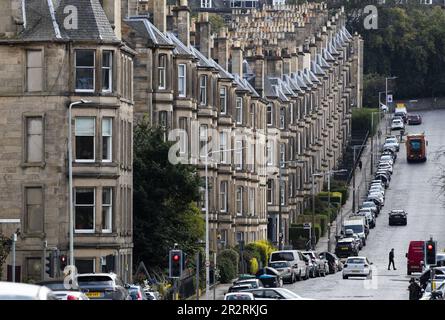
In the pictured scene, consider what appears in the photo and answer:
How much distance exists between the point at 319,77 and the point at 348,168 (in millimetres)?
17513

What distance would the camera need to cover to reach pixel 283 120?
144 metres

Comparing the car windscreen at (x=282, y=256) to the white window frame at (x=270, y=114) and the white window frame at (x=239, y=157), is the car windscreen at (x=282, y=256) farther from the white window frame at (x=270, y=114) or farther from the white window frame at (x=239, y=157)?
the white window frame at (x=270, y=114)

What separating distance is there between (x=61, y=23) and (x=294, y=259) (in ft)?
78.4

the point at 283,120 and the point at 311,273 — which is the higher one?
the point at 283,120

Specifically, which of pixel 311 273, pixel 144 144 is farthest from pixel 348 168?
pixel 144 144

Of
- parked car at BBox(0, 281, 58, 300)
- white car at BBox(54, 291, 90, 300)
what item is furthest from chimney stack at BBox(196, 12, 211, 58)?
parked car at BBox(0, 281, 58, 300)

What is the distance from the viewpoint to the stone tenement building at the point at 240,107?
304 feet

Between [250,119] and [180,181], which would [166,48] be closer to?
[180,181]

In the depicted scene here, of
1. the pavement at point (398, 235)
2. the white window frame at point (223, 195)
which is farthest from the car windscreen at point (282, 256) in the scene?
the white window frame at point (223, 195)

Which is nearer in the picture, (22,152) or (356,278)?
(22,152)

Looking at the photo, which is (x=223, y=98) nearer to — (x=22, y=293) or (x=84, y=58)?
(x=84, y=58)

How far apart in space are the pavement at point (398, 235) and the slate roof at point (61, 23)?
43.5 feet
